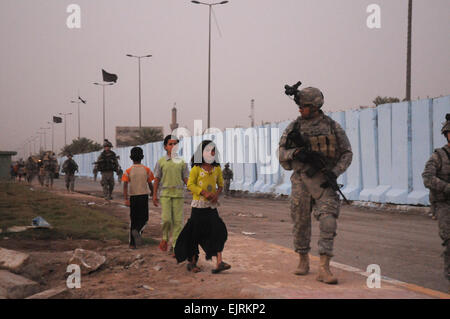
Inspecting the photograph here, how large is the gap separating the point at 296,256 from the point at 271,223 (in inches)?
204

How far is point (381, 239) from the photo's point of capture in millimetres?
9312

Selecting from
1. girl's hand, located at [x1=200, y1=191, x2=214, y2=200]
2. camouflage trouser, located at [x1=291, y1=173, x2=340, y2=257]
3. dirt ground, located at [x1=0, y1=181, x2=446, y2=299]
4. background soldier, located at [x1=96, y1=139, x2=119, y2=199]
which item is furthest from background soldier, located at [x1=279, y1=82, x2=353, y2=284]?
background soldier, located at [x1=96, y1=139, x2=119, y2=199]

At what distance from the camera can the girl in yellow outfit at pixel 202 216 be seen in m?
6.23

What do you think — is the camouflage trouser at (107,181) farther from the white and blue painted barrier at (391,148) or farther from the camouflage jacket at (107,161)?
the white and blue painted barrier at (391,148)

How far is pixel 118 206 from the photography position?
54.9ft

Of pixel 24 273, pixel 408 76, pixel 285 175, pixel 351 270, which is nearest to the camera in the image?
pixel 24 273

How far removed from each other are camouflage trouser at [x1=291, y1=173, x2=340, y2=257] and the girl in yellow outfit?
96 cm

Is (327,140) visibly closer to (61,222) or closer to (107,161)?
(61,222)

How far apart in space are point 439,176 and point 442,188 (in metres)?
0.22

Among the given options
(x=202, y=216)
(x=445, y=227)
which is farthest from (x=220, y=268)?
(x=445, y=227)

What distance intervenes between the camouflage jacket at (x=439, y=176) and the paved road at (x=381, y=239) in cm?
96

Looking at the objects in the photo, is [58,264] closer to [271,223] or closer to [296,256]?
[296,256]

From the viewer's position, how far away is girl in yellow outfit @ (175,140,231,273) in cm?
623
